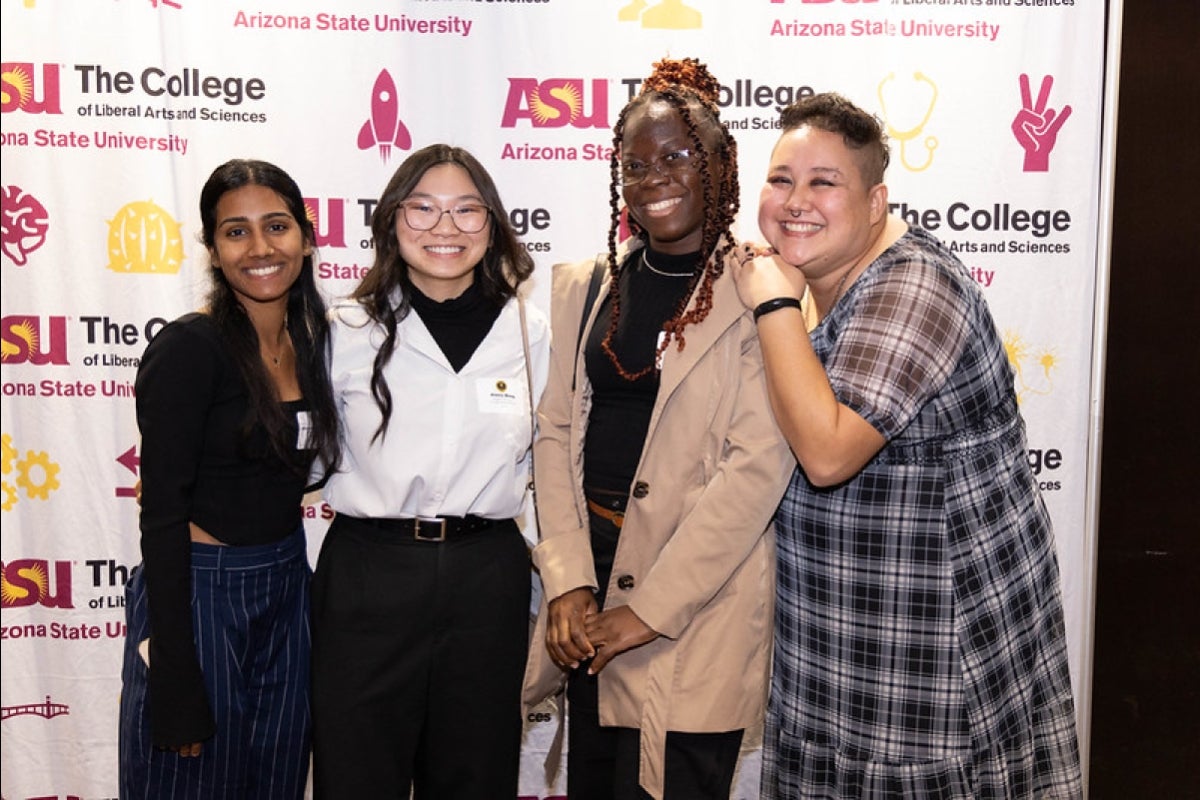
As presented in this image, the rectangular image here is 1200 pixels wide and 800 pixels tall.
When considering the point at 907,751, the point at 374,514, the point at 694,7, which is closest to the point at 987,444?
the point at 907,751

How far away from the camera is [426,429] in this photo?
222 cm

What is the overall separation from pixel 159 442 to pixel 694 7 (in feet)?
6.89

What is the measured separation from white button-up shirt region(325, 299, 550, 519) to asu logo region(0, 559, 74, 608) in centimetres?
161

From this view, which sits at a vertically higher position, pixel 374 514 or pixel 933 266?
pixel 933 266

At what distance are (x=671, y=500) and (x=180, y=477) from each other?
1.00 metres

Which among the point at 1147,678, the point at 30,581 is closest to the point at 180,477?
the point at 30,581

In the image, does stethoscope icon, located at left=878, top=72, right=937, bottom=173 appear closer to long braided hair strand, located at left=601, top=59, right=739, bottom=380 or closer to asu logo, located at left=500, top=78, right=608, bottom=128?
asu logo, located at left=500, top=78, right=608, bottom=128

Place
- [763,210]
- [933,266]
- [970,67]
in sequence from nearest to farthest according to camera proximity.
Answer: [933,266] < [763,210] < [970,67]

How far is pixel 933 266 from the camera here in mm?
1978

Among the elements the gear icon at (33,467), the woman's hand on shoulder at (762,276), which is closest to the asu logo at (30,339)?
the gear icon at (33,467)

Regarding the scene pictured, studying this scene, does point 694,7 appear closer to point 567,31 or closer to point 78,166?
point 567,31

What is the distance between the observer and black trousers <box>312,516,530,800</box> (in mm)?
2180

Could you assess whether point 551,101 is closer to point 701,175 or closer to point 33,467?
point 701,175

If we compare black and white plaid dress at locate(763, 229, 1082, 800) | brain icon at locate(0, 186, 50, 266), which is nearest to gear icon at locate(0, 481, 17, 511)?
brain icon at locate(0, 186, 50, 266)
